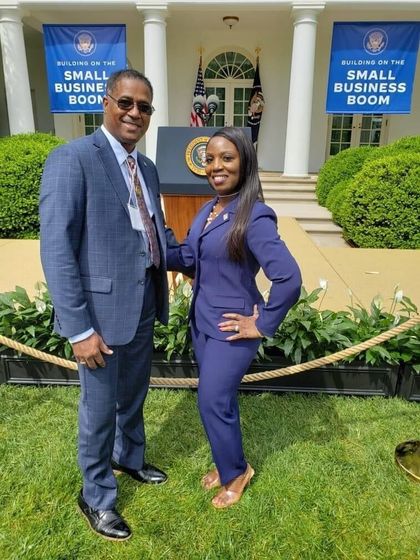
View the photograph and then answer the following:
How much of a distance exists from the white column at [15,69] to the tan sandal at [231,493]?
35.5 feet

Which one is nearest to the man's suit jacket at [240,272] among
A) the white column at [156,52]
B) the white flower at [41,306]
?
the white flower at [41,306]

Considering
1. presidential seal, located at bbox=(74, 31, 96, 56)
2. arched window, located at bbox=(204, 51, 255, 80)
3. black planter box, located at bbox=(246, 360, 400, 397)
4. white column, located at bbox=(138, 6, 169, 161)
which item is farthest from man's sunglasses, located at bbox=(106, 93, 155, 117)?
arched window, located at bbox=(204, 51, 255, 80)

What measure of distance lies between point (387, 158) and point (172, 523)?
648 cm

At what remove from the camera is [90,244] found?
177cm

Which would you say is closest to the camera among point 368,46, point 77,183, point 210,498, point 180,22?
point 77,183

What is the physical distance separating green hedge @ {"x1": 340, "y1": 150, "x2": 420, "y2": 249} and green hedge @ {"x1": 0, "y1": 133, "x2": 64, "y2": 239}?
5.19m

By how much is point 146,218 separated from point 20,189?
20.1 feet

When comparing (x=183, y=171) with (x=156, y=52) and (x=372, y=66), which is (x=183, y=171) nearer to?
(x=156, y=52)

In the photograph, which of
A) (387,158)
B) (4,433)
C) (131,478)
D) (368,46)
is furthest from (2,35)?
(131,478)

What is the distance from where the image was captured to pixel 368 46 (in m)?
9.83

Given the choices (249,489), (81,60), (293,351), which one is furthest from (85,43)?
(249,489)

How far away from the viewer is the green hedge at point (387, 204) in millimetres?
6687

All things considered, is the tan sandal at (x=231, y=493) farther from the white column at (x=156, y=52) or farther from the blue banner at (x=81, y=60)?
the blue banner at (x=81, y=60)

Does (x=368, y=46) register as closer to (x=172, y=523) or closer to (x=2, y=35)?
(x=2, y=35)
